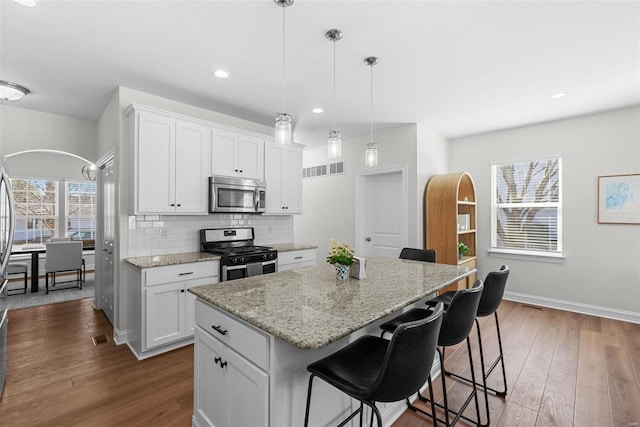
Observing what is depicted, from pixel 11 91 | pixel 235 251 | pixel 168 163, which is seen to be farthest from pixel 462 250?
pixel 11 91

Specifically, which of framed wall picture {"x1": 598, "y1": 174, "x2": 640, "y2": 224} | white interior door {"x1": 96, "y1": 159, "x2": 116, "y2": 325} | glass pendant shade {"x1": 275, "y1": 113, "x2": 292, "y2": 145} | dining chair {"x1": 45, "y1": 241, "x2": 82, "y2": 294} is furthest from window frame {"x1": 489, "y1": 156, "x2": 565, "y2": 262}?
dining chair {"x1": 45, "y1": 241, "x2": 82, "y2": 294}

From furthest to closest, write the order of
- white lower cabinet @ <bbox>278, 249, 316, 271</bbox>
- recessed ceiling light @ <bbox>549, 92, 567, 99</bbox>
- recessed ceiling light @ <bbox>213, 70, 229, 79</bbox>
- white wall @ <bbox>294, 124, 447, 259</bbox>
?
white wall @ <bbox>294, 124, 447, 259</bbox> < white lower cabinet @ <bbox>278, 249, 316, 271</bbox> < recessed ceiling light @ <bbox>549, 92, 567, 99</bbox> < recessed ceiling light @ <bbox>213, 70, 229, 79</bbox>

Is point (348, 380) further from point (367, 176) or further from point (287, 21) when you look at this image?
point (367, 176)

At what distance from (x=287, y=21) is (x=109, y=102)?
276 cm

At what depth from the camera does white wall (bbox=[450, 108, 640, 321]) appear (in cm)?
381

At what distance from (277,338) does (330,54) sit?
2.33 m

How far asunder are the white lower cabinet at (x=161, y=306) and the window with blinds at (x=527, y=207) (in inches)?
178

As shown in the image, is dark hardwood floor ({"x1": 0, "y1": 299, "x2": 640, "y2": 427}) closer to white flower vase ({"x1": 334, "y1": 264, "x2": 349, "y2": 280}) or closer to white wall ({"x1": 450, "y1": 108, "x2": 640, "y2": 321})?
white wall ({"x1": 450, "y1": 108, "x2": 640, "y2": 321})

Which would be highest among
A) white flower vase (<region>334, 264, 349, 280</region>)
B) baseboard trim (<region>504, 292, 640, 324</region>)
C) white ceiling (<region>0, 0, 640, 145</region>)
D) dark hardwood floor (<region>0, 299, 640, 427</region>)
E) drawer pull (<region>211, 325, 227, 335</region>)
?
white ceiling (<region>0, 0, 640, 145</region>)

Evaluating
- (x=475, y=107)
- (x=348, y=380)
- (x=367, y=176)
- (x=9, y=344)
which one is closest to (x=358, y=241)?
(x=367, y=176)

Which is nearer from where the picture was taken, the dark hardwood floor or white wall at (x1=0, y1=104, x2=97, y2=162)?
the dark hardwood floor

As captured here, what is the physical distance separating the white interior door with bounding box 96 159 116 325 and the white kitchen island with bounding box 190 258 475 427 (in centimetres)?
233

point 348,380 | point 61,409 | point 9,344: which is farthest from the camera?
point 9,344

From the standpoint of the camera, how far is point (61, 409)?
211cm
